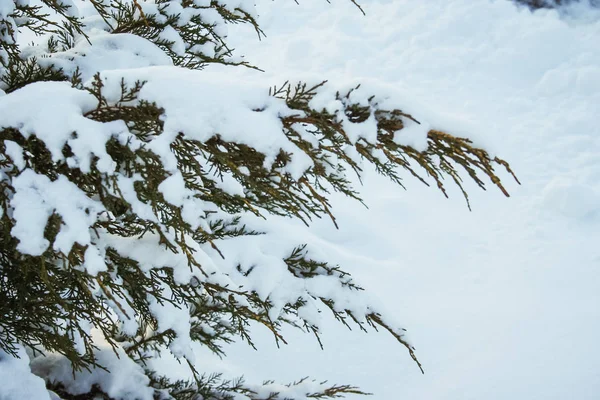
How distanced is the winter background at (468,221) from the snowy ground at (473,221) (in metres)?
0.03

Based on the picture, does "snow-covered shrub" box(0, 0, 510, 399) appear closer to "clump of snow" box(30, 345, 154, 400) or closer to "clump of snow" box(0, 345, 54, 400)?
"clump of snow" box(0, 345, 54, 400)

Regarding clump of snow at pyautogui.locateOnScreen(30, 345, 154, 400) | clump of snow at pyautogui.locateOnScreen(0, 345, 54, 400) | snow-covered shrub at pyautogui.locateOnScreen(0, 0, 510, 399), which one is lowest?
clump of snow at pyautogui.locateOnScreen(0, 345, 54, 400)

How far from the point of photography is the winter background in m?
6.71

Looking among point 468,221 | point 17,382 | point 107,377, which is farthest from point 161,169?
point 468,221

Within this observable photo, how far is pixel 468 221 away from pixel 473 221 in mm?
87

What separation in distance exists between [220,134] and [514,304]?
693 cm

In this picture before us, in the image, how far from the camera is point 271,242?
276 centimetres

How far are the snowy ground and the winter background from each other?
25mm

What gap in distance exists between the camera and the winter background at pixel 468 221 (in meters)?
6.71

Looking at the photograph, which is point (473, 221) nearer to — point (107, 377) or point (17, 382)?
point (107, 377)

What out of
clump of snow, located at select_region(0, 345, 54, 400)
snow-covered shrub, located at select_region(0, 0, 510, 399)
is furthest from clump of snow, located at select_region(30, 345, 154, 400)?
clump of snow, located at select_region(0, 345, 54, 400)

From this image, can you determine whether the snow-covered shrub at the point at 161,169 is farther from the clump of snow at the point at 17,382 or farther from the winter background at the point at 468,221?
the winter background at the point at 468,221

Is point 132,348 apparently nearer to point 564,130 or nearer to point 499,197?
point 499,197

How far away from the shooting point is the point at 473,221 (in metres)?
9.38
